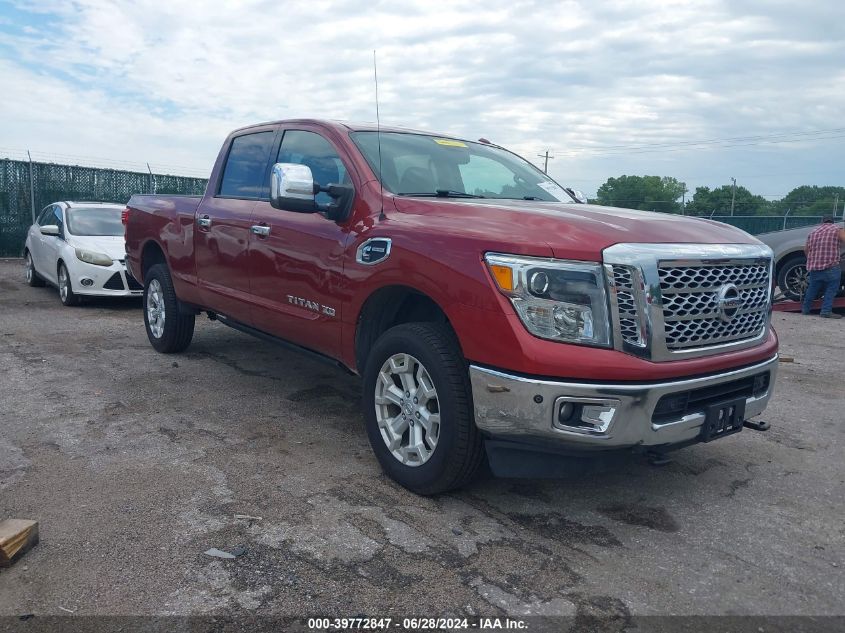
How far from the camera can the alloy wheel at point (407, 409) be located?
3.52 m

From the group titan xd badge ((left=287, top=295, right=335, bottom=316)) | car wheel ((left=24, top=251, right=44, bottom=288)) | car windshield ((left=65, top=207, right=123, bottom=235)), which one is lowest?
car wheel ((left=24, top=251, right=44, bottom=288))

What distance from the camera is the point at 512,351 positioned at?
305 centimetres

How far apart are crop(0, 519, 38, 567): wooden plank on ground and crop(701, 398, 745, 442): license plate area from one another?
2.92 meters

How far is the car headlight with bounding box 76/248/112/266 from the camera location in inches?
370

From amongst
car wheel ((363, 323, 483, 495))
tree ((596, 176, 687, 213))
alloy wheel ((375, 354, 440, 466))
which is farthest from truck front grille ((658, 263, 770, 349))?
tree ((596, 176, 687, 213))

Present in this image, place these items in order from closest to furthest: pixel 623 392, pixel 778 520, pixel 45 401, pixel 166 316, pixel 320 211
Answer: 1. pixel 623 392
2. pixel 778 520
3. pixel 320 211
4. pixel 45 401
5. pixel 166 316

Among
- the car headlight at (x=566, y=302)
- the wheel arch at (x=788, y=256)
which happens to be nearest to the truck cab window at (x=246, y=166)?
the car headlight at (x=566, y=302)

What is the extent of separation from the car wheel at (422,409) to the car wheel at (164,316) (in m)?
3.13

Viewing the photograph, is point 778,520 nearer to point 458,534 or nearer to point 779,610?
point 779,610

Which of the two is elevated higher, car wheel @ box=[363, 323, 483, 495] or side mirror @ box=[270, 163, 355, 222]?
side mirror @ box=[270, 163, 355, 222]

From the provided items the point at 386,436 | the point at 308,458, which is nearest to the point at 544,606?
the point at 386,436

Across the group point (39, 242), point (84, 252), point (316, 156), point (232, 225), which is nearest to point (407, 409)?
point (316, 156)

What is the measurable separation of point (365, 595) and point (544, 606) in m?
0.67

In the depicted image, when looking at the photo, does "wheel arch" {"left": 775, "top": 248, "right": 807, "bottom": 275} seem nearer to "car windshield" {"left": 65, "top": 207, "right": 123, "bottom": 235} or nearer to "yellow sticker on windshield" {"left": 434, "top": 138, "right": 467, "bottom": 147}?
"yellow sticker on windshield" {"left": 434, "top": 138, "right": 467, "bottom": 147}
